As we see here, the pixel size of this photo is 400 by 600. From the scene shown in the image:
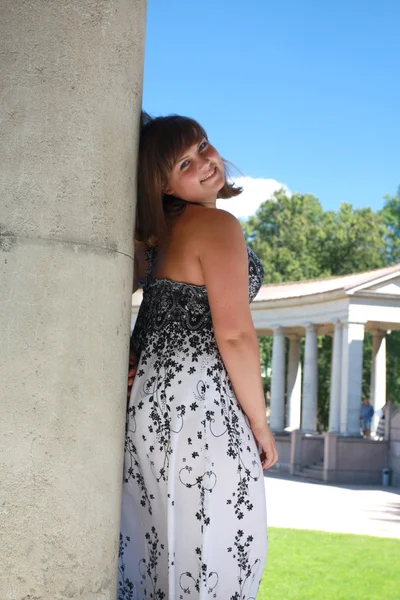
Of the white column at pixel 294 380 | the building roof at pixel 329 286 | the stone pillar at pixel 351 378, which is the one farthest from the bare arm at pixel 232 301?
the white column at pixel 294 380

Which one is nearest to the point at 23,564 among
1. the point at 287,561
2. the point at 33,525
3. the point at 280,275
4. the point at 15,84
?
the point at 33,525

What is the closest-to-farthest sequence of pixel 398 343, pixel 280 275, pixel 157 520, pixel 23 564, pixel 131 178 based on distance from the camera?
1. pixel 23 564
2. pixel 131 178
3. pixel 157 520
4. pixel 398 343
5. pixel 280 275

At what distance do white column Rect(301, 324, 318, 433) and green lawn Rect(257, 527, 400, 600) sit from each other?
47968 millimetres

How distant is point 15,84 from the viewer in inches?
204

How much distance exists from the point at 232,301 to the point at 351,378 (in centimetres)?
6486

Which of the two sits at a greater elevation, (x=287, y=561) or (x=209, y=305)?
(x=209, y=305)

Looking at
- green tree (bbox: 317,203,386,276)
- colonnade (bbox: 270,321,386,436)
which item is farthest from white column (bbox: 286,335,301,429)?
green tree (bbox: 317,203,386,276)

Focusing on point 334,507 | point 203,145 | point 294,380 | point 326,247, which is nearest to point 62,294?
point 203,145

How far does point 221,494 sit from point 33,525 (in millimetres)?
1432

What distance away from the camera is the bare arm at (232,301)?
6.06 m

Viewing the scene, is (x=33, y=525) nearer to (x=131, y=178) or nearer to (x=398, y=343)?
(x=131, y=178)

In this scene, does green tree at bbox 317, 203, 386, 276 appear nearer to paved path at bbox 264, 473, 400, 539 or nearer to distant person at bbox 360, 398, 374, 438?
distant person at bbox 360, 398, 374, 438

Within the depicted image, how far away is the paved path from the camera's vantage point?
3115 cm

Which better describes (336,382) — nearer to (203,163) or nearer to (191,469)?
(203,163)
